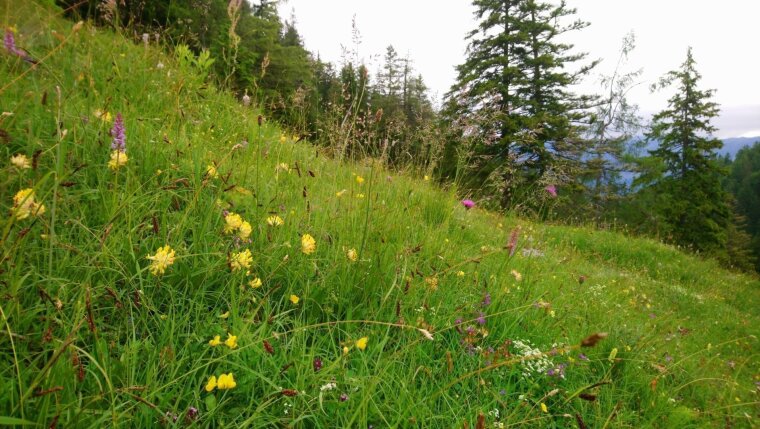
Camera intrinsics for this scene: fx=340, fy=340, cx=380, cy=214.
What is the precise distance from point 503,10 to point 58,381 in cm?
2023

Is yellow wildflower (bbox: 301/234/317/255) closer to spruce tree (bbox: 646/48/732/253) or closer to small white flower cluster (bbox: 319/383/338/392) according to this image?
small white flower cluster (bbox: 319/383/338/392)

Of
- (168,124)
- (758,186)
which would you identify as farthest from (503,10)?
(758,186)

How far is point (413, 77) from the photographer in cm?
3725

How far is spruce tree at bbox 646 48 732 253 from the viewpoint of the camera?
2072 cm

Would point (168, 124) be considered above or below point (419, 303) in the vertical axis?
above

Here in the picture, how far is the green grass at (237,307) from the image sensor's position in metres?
0.94

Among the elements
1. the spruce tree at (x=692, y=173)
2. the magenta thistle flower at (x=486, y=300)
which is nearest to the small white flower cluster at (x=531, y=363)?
the magenta thistle flower at (x=486, y=300)

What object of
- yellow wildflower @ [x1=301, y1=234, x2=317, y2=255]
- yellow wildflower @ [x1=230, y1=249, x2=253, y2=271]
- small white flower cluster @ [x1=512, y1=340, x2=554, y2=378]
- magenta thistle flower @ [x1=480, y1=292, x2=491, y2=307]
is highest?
yellow wildflower @ [x1=301, y1=234, x2=317, y2=255]

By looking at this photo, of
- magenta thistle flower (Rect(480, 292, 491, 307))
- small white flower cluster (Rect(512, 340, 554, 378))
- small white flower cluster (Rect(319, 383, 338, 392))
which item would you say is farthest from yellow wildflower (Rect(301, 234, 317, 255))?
small white flower cluster (Rect(512, 340, 554, 378))

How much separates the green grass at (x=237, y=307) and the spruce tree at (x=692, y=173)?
23716mm

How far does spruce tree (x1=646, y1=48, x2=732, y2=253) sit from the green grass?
23.7 meters

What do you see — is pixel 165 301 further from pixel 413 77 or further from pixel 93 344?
pixel 413 77

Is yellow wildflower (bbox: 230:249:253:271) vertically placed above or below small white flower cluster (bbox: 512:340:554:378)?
above

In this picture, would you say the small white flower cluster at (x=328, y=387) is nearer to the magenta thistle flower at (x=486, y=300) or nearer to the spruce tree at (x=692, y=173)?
the magenta thistle flower at (x=486, y=300)
